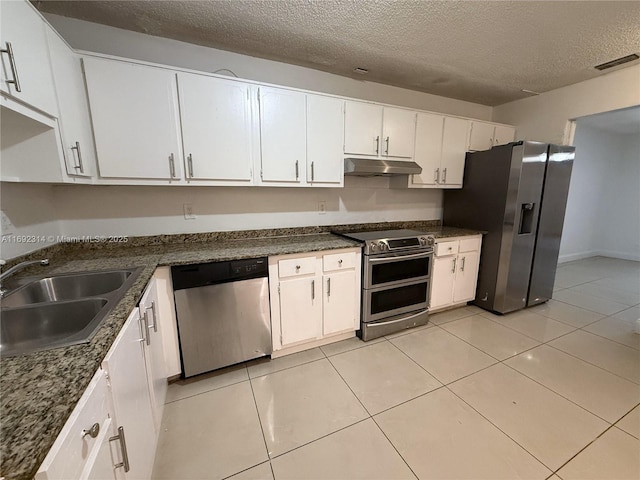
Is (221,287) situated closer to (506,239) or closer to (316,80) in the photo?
(316,80)

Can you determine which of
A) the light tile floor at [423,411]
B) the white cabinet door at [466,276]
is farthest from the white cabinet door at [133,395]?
the white cabinet door at [466,276]

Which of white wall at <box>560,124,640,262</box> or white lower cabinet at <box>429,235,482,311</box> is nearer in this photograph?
white lower cabinet at <box>429,235,482,311</box>

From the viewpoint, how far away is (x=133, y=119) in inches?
68.6

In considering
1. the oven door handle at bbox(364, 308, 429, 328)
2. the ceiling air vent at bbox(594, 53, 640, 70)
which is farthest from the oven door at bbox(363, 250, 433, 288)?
the ceiling air vent at bbox(594, 53, 640, 70)

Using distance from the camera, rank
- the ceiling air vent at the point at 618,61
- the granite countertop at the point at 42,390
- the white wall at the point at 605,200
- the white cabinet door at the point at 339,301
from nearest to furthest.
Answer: the granite countertop at the point at 42,390 < the white cabinet door at the point at 339,301 < the ceiling air vent at the point at 618,61 < the white wall at the point at 605,200

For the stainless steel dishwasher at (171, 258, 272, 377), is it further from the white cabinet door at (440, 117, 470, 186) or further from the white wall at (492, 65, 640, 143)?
the white wall at (492, 65, 640, 143)

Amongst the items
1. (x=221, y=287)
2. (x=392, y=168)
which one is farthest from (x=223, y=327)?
(x=392, y=168)

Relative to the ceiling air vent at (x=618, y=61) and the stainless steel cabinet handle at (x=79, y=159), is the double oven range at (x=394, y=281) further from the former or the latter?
the ceiling air vent at (x=618, y=61)

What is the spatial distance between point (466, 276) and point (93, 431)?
3156 millimetres

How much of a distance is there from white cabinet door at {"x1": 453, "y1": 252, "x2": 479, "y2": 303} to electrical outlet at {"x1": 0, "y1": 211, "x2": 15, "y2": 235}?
11.4 feet

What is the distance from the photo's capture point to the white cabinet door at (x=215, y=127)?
1.86 meters

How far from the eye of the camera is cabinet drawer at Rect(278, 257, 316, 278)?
2012 mm

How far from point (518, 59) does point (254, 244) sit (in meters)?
2.88

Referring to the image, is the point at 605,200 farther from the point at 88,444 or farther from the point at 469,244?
the point at 88,444
